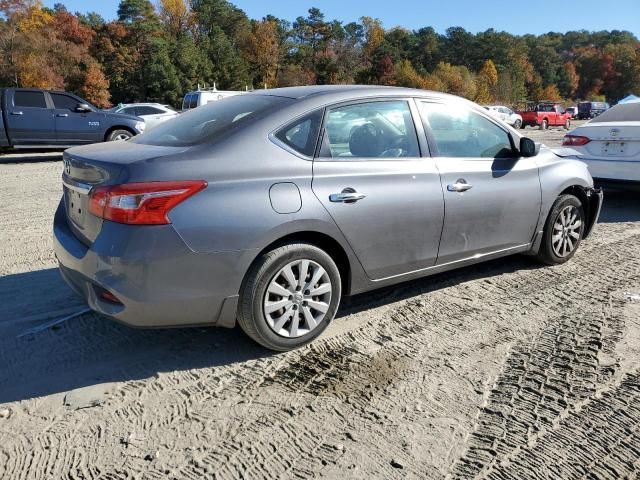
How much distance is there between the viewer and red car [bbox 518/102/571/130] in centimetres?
3866

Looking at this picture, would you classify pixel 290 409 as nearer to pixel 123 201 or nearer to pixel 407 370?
pixel 407 370

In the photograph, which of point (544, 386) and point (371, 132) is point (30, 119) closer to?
point (371, 132)

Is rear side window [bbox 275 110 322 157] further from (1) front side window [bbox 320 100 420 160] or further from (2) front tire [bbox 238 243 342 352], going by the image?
(2) front tire [bbox 238 243 342 352]

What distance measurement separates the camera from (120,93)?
232ft

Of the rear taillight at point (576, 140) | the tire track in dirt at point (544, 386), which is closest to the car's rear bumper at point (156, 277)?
the tire track in dirt at point (544, 386)

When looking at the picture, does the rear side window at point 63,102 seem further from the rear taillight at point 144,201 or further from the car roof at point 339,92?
the rear taillight at point 144,201

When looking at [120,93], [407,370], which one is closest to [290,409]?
[407,370]

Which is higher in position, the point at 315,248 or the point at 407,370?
the point at 315,248

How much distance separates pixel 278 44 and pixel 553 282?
100895 mm

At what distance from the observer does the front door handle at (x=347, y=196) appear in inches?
136

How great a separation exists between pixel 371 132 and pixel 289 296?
1.29 metres

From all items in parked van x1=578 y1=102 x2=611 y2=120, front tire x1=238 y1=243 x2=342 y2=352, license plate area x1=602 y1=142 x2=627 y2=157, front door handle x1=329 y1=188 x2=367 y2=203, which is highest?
parked van x1=578 y1=102 x2=611 y2=120

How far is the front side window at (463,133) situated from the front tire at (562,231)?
798mm

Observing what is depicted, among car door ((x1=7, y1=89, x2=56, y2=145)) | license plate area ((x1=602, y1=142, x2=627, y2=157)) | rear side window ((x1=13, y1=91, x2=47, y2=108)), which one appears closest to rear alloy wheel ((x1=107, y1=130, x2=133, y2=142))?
car door ((x1=7, y1=89, x2=56, y2=145))
